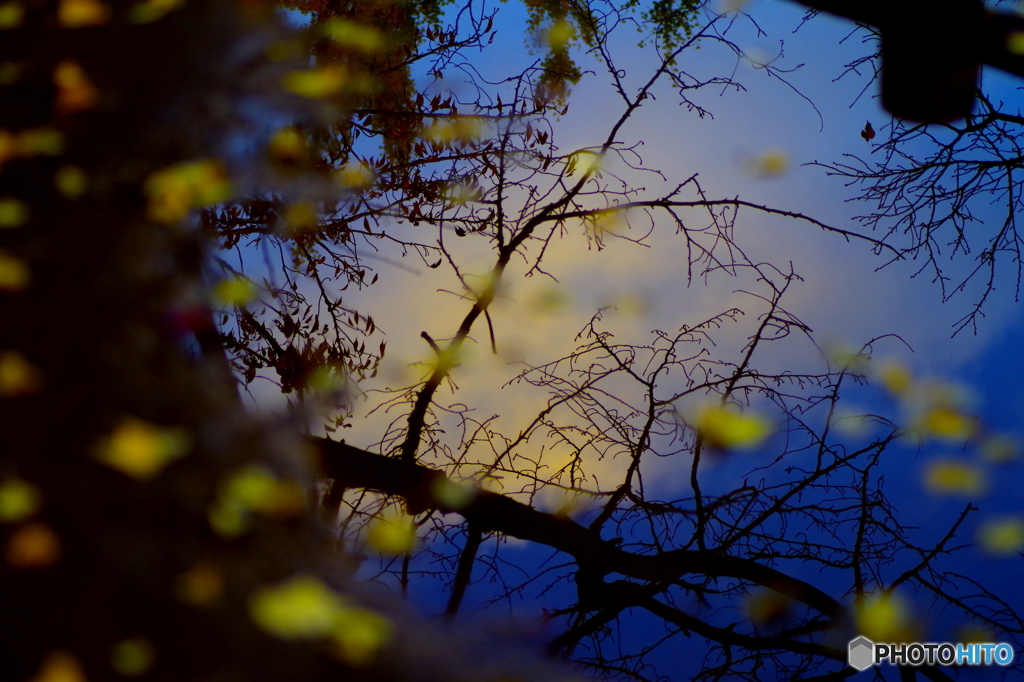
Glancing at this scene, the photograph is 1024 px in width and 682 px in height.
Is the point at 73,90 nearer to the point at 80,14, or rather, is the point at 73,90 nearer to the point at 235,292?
the point at 80,14

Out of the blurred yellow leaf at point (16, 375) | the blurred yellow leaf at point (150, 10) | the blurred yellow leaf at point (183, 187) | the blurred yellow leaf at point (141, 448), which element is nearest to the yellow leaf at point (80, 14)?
the blurred yellow leaf at point (150, 10)

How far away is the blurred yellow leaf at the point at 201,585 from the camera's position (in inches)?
35.0

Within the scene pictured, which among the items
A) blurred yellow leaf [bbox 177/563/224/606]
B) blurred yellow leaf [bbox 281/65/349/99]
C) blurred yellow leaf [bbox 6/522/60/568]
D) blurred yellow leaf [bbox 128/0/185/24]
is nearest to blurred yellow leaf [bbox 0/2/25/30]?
blurred yellow leaf [bbox 128/0/185/24]

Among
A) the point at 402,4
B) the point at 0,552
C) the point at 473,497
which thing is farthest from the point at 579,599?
the point at 402,4

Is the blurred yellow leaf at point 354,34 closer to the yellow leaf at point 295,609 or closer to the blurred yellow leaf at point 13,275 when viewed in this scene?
the blurred yellow leaf at point 13,275

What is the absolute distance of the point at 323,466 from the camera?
2051 millimetres

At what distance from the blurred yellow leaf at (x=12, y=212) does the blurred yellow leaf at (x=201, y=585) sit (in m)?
0.66

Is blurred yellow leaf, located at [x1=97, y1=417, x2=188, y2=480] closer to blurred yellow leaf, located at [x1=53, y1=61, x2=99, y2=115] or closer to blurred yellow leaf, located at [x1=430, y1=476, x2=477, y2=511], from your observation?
blurred yellow leaf, located at [x1=53, y1=61, x2=99, y2=115]

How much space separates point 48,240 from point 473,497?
1420mm

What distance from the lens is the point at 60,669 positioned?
91 centimetres

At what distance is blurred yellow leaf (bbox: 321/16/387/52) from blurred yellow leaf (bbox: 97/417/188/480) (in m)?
2.27

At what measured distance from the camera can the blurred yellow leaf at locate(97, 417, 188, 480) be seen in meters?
0.94

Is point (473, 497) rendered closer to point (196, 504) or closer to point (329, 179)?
point (196, 504)

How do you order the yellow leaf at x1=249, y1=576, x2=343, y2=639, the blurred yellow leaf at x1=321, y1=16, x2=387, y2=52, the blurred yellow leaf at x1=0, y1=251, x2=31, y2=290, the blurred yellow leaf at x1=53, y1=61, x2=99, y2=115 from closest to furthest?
the yellow leaf at x1=249, y1=576, x2=343, y2=639
the blurred yellow leaf at x1=0, y1=251, x2=31, y2=290
the blurred yellow leaf at x1=53, y1=61, x2=99, y2=115
the blurred yellow leaf at x1=321, y1=16, x2=387, y2=52
